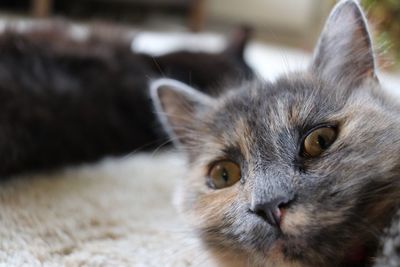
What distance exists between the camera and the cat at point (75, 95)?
→ 64.1 inches

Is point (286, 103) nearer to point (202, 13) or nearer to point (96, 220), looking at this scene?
point (96, 220)

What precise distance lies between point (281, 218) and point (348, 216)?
109 millimetres

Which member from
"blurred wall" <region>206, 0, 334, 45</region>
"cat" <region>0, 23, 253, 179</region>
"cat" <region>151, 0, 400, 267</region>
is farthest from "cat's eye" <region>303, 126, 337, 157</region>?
"blurred wall" <region>206, 0, 334, 45</region>

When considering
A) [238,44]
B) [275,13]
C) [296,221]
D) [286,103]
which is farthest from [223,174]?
[275,13]

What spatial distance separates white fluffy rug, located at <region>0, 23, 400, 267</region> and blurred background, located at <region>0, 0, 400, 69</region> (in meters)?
2.91

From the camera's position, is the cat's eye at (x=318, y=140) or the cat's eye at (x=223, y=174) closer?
the cat's eye at (x=318, y=140)

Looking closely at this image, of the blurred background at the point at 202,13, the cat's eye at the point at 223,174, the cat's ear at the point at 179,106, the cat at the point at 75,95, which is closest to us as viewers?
the cat's eye at the point at 223,174

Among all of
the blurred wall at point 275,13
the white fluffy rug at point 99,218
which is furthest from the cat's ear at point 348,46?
the blurred wall at point 275,13

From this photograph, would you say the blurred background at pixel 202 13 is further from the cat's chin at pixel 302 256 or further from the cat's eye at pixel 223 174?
the cat's chin at pixel 302 256

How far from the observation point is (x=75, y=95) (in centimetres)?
183

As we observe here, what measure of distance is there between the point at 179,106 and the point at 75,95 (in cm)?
60

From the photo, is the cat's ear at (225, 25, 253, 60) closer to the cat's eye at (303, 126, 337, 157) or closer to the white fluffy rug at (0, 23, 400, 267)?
the white fluffy rug at (0, 23, 400, 267)

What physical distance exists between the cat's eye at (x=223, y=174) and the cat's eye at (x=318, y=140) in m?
0.19

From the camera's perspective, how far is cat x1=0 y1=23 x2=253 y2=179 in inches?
64.1
